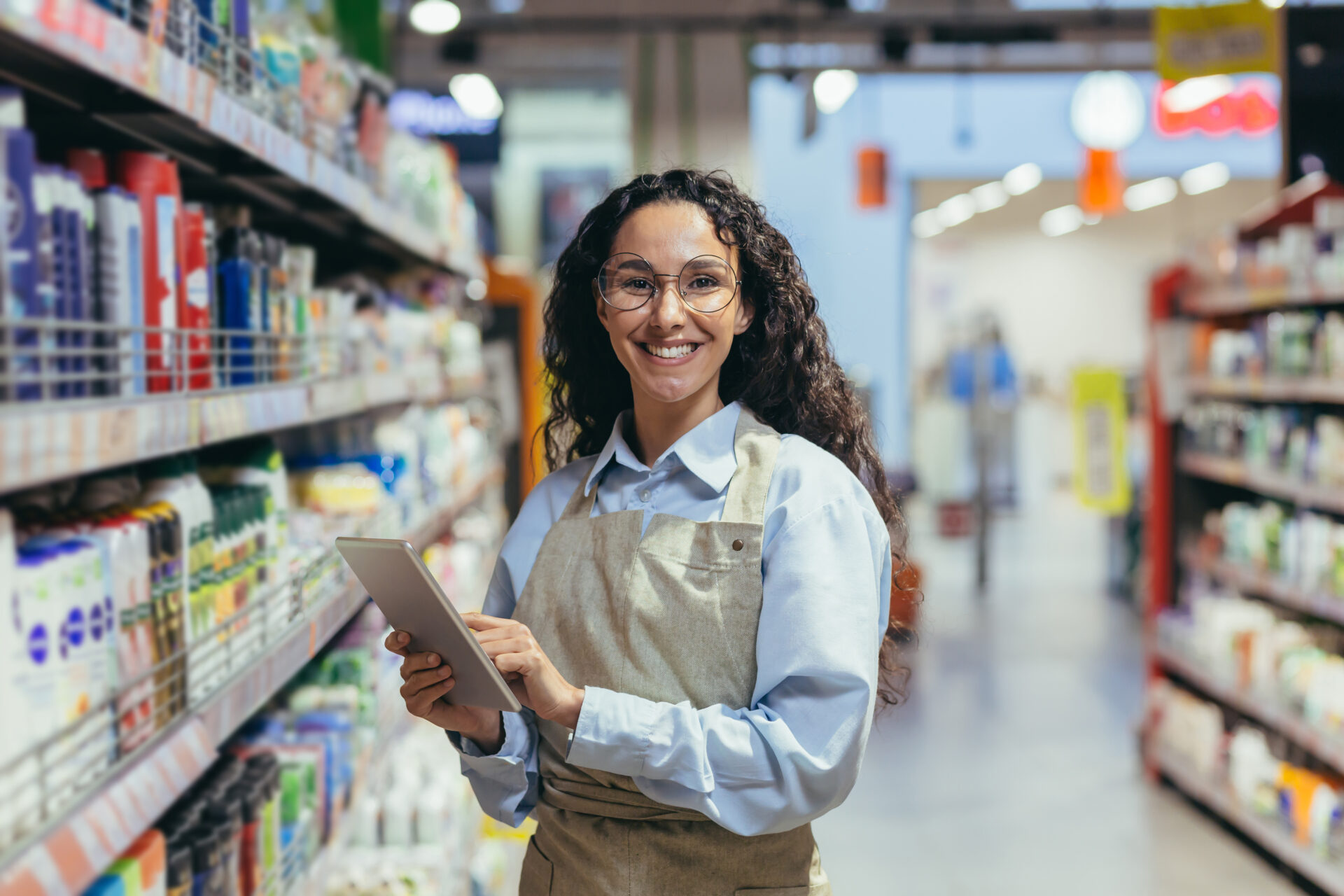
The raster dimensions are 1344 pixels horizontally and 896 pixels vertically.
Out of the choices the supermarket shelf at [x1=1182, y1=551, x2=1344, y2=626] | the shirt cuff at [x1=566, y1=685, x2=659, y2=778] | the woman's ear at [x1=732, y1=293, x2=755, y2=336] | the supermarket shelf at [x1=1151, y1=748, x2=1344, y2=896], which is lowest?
the supermarket shelf at [x1=1151, y1=748, x2=1344, y2=896]

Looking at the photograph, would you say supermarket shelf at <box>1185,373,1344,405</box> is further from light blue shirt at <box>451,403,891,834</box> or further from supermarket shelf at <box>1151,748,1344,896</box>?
light blue shirt at <box>451,403,891,834</box>

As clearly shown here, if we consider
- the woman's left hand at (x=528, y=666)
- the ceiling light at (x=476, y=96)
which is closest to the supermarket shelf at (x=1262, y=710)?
the woman's left hand at (x=528, y=666)

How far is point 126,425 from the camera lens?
132 cm

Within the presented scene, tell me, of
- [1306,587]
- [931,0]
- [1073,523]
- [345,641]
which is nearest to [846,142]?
[931,0]

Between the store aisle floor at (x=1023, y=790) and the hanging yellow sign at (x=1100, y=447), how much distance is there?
106 centimetres

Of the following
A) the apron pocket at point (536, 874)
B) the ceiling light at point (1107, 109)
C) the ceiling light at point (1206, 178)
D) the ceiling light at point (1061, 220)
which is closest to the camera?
the apron pocket at point (536, 874)

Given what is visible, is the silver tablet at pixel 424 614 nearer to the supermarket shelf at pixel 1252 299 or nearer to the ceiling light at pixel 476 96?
the supermarket shelf at pixel 1252 299

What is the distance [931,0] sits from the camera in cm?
868

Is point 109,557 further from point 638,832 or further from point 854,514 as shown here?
point 854,514

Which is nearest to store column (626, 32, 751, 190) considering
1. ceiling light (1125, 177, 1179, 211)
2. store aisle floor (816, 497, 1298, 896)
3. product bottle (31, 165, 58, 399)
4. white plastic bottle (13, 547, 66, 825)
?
store aisle floor (816, 497, 1298, 896)

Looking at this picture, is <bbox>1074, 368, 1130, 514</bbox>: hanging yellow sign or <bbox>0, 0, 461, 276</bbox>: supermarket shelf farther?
<bbox>1074, 368, 1130, 514</bbox>: hanging yellow sign

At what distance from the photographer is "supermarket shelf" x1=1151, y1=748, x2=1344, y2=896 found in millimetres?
3594

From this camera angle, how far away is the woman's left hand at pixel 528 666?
1.38m

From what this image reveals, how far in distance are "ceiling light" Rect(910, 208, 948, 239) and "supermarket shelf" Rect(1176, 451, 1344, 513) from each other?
329 inches
